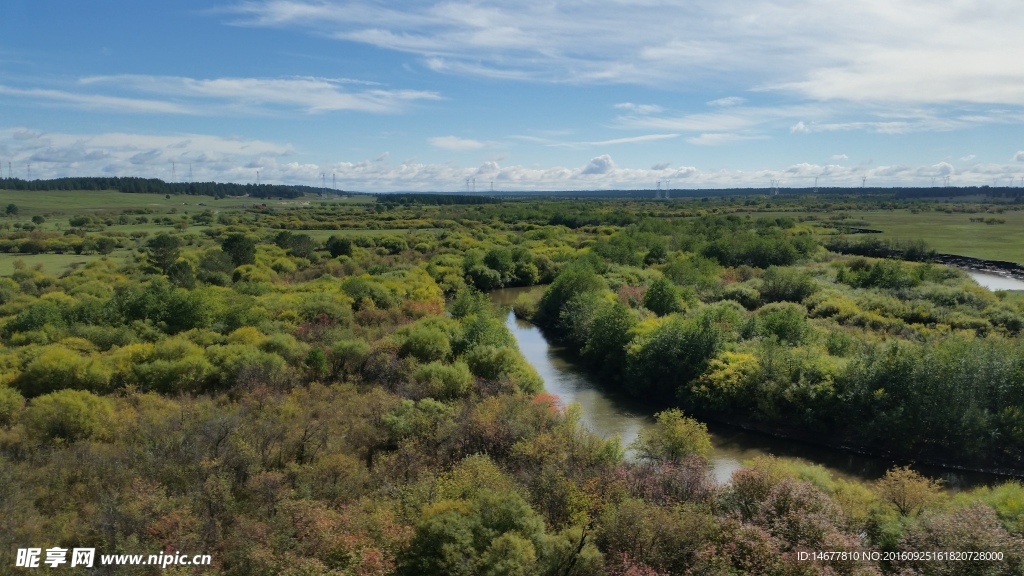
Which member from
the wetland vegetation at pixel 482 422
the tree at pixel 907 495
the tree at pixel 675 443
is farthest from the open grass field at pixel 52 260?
the tree at pixel 907 495

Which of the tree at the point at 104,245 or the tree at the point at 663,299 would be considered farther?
the tree at the point at 104,245

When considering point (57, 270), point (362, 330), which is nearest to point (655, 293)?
point (362, 330)

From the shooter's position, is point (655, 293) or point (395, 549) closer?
point (395, 549)

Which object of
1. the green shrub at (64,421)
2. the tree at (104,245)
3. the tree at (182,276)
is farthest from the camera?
the tree at (104,245)

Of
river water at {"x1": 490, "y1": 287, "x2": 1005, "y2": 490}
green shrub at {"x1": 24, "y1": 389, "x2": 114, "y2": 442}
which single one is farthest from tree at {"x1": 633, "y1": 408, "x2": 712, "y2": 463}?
green shrub at {"x1": 24, "y1": 389, "x2": 114, "y2": 442}

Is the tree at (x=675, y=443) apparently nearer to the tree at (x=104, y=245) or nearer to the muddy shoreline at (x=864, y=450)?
the muddy shoreline at (x=864, y=450)

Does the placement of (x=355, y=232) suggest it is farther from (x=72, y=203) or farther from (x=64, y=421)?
(x=72, y=203)

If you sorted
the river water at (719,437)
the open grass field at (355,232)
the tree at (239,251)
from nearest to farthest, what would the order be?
the river water at (719,437), the tree at (239,251), the open grass field at (355,232)

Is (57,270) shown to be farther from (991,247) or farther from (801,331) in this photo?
(991,247)

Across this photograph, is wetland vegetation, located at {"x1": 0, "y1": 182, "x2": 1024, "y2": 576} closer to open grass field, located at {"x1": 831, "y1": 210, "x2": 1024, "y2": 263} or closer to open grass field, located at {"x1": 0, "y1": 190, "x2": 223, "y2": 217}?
open grass field, located at {"x1": 831, "y1": 210, "x2": 1024, "y2": 263}
